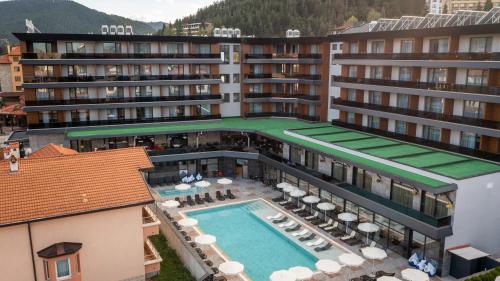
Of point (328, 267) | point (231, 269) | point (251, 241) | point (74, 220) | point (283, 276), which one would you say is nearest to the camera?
point (74, 220)

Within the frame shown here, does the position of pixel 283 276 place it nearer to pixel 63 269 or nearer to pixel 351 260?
pixel 351 260

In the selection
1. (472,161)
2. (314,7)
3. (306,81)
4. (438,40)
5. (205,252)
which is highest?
(314,7)

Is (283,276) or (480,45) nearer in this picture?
(283,276)

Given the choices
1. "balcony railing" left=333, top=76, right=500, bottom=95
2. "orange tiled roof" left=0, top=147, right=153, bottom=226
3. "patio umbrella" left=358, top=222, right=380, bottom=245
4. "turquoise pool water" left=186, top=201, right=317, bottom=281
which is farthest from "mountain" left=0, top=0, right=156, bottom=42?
"patio umbrella" left=358, top=222, right=380, bottom=245

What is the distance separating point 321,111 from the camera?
57000 mm

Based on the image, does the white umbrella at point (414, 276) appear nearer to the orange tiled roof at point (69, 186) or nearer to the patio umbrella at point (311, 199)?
the patio umbrella at point (311, 199)

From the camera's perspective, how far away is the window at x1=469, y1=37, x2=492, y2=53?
113 feet

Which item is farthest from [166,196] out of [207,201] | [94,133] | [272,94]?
[272,94]

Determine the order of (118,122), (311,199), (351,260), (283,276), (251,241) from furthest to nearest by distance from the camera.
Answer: (118,122), (311,199), (251,241), (351,260), (283,276)

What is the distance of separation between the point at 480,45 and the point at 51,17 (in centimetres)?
18021

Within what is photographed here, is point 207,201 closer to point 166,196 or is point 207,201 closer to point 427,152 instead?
point 166,196

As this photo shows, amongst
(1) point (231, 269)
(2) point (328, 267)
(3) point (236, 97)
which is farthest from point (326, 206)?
(3) point (236, 97)

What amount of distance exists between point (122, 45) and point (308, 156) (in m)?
27.4

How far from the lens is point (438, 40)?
1543 inches
